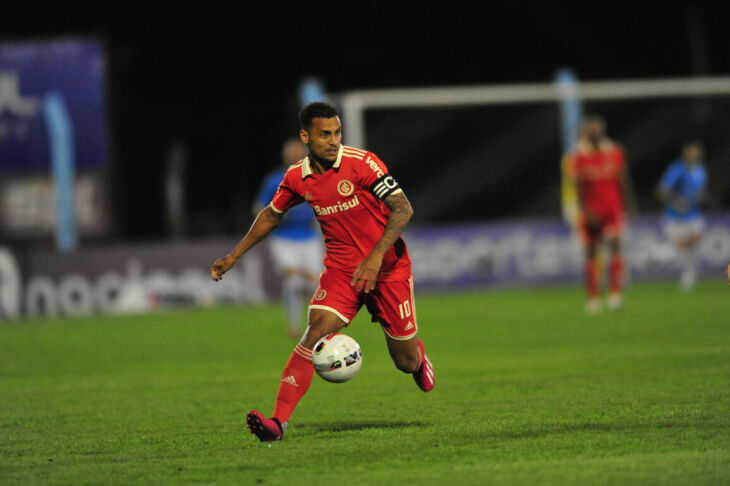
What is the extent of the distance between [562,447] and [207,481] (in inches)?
71.2

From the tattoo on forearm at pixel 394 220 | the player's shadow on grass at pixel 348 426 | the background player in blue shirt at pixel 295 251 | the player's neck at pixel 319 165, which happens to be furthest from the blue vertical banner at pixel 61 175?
the tattoo on forearm at pixel 394 220

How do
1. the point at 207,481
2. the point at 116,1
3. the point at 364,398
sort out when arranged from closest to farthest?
the point at 207,481, the point at 364,398, the point at 116,1

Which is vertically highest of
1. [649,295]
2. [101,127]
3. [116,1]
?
[116,1]

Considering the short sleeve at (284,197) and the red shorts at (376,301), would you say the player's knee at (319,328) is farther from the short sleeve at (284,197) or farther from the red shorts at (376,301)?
the short sleeve at (284,197)

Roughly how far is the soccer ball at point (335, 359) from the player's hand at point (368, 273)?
1.26 feet

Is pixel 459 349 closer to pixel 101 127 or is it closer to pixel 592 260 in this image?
pixel 592 260

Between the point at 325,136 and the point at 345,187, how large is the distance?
12.5 inches

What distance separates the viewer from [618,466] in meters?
5.35

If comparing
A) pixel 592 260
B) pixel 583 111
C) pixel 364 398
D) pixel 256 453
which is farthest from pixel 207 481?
pixel 583 111

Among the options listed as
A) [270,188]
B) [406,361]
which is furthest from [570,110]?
[406,361]

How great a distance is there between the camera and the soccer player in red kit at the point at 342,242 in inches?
255

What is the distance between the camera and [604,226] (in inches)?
587

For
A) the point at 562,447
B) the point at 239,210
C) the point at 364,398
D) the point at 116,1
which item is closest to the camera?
the point at 562,447

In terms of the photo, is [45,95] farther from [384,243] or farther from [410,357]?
[384,243]
